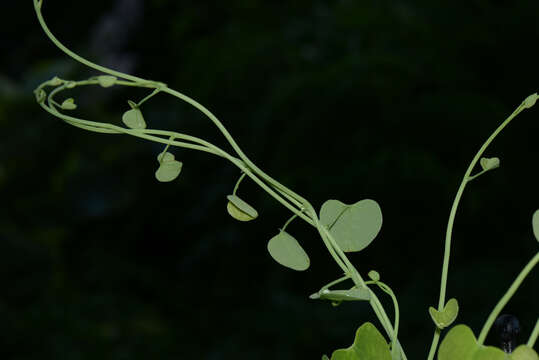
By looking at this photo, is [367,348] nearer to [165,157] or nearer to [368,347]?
[368,347]

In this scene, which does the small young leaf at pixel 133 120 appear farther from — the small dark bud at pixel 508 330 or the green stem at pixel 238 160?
the small dark bud at pixel 508 330

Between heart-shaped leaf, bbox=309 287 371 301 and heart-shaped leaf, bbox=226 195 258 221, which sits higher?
heart-shaped leaf, bbox=226 195 258 221

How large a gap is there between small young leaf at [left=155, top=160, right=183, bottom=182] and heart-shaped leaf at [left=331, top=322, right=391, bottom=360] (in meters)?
0.09

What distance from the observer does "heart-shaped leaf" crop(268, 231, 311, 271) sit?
0.72 ft

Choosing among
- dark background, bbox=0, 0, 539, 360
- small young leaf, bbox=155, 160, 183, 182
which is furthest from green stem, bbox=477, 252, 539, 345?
dark background, bbox=0, 0, 539, 360

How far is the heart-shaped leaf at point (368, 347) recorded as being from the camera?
0.19 meters

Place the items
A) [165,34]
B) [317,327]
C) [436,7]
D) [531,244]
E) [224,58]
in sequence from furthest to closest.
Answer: [165,34] → [224,58] → [436,7] → [317,327] → [531,244]

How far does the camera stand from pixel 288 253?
221mm

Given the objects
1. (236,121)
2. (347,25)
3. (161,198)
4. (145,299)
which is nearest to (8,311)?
(145,299)

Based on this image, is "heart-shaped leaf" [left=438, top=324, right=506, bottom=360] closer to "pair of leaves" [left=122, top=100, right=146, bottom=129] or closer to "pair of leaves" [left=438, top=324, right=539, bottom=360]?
"pair of leaves" [left=438, top=324, right=539, bottom=360]

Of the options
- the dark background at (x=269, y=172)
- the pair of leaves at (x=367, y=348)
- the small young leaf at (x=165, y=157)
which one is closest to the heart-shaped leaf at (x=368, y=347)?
the pair of leaves at (x=367, y=348)

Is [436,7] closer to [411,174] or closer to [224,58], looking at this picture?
[411,174]

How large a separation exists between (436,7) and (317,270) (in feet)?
2.68

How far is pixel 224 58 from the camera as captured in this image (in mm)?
2129
